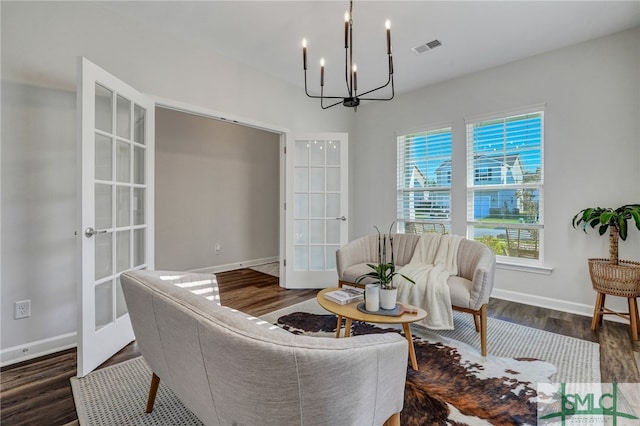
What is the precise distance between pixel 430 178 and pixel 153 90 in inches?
140

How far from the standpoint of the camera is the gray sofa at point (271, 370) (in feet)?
2.51

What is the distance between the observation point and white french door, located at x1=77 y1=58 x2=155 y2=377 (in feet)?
6.55

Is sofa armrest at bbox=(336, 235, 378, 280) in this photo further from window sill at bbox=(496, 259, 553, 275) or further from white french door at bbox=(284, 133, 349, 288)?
window sill at bbox=(496, 259, 553, 275)

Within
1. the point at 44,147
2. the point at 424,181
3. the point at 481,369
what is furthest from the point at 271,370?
the point at 424,181

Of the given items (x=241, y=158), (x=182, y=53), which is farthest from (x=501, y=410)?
(x=241, y=158)

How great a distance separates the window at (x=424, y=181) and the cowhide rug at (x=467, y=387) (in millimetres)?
2137

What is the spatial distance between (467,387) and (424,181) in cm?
301

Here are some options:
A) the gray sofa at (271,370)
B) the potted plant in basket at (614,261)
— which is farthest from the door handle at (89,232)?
the potted plant in basket at (614,261)

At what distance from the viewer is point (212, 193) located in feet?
16.7

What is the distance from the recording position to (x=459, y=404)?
5.52 ft

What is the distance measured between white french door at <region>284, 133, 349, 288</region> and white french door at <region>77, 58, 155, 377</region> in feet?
5.91

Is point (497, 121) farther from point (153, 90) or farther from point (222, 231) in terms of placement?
point (222, 231)

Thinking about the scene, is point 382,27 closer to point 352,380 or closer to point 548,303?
point 352,380

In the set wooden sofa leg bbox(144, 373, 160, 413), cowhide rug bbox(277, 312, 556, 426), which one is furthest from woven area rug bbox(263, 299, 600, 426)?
wooden sofa leg bbox(144, 373, 160, 413)
